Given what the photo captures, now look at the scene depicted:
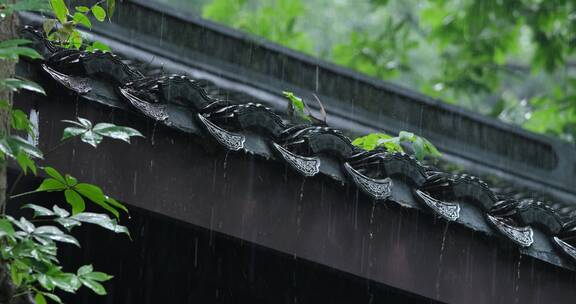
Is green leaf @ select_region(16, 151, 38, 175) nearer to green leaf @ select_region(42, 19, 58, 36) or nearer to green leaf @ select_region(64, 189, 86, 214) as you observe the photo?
green leaf @ select_region(64, 189, 86, 214)

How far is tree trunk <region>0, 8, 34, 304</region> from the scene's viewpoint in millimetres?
2430

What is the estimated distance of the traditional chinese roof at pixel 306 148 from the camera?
2.79m

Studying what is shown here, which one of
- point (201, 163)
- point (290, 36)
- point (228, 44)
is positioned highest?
point (201, 163)

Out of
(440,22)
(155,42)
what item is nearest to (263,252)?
(155,42)

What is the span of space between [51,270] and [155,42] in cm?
336

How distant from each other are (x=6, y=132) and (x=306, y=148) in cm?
91

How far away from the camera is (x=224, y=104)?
2.97m

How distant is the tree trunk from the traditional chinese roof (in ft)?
0.20

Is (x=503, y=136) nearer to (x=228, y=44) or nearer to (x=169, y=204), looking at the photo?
(x=228, y=44)

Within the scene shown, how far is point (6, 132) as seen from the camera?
8.38 feet

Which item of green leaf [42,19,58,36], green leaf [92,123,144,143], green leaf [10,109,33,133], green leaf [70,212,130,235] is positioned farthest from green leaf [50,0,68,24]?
green leaf [70,212,130,235]

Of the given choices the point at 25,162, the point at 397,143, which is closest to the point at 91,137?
the point at 25,162

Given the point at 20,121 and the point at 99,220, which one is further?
the point at 20,121

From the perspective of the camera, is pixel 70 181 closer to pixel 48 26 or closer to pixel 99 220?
pixel 99 220
